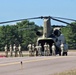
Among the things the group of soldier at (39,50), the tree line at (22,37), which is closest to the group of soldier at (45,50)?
the group of soldier at (39,50)

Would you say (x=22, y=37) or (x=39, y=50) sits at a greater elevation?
(x=39, y=50)

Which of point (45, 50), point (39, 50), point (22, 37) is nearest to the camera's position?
point (45, 50)

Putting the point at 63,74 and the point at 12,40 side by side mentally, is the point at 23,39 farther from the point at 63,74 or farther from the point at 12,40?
the point at 63,74

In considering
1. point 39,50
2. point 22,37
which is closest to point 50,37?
point 39,50

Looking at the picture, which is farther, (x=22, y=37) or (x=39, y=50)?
(x=22, y=37)

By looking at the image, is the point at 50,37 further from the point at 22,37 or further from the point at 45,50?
the point at 22,37

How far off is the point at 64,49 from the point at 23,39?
90.8 m

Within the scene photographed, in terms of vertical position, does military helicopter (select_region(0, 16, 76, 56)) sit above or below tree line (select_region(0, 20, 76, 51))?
above

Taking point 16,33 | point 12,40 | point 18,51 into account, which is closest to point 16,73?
point 18,51

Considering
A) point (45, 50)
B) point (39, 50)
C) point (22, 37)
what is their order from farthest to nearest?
point (22, 37), point (39, 50), point (45, 50)

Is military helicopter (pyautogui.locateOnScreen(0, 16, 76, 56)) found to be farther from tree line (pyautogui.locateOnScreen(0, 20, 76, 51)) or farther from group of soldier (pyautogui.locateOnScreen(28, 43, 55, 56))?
tree line (pyautogui.locateOnScreen(0, 20, 76, 51))

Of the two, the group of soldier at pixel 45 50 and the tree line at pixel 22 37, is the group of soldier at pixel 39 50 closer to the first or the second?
the group of soldier at pixel 45 50

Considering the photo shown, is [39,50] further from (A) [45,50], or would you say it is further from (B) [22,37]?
(B) [22,37]

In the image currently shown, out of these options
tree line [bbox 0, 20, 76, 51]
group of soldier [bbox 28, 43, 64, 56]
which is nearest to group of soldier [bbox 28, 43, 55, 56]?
group of soldier [bbox 28, 43, 64, 56]
